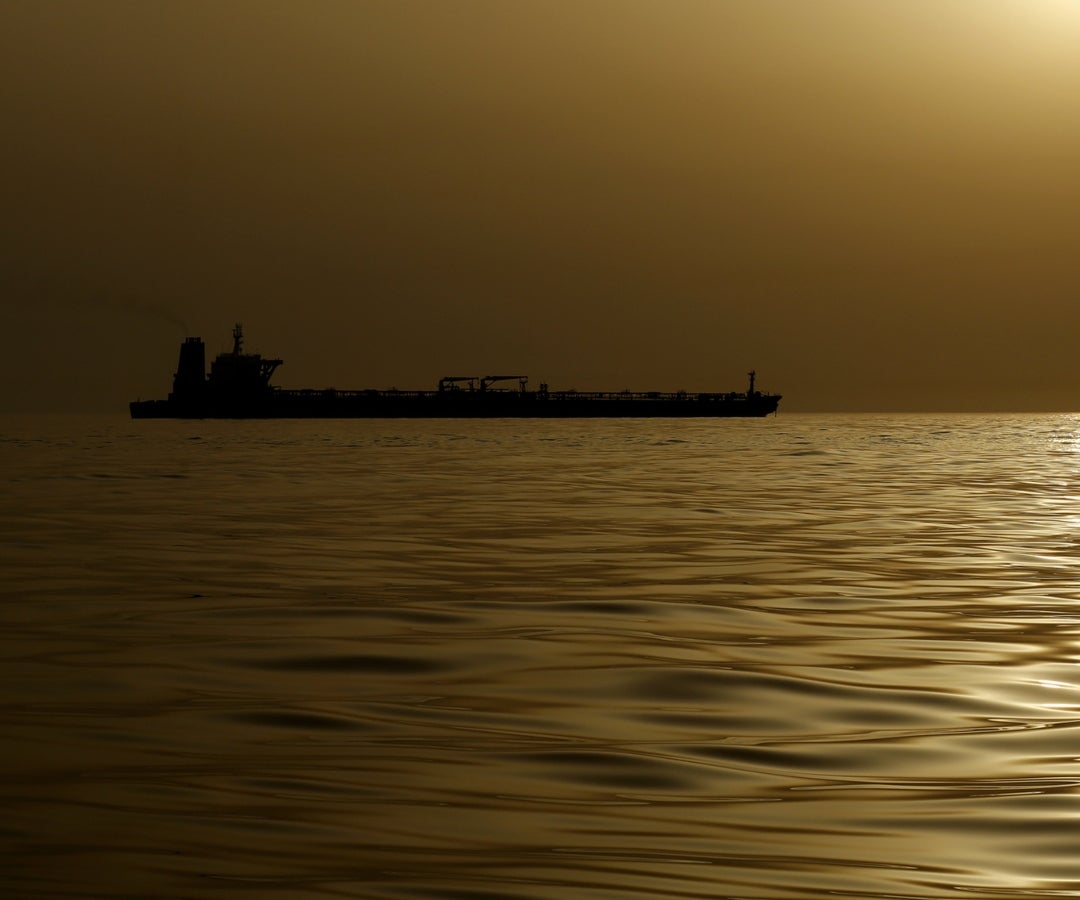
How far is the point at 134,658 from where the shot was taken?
8.34 meters

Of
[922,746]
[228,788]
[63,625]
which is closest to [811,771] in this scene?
[922,746]

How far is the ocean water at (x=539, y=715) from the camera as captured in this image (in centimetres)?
454

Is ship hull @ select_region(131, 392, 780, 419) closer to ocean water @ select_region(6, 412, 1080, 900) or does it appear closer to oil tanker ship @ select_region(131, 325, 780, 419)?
oil tanker ship @ select_region(131, 325, 780, 419)

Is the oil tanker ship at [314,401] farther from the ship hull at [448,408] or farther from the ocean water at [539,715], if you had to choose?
the ocean water at [539,715]

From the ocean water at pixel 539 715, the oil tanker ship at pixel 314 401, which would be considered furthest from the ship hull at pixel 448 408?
the ocean water at pixel 539 715

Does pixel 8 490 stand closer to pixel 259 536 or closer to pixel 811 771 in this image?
pixel 259 536

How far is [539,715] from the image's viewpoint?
6.88 meters

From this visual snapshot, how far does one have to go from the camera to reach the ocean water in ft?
14.9

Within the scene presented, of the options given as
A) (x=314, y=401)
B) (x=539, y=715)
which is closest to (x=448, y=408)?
(x=314, y=401)

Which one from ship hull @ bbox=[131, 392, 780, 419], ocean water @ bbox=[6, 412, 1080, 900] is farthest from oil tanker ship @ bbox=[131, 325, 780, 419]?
ocean water @ bbox=[6, 412, 1080, 900]

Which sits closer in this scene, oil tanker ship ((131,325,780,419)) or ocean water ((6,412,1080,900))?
ocean water ((6,412,1080,900))

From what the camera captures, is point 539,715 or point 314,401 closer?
point 539,715

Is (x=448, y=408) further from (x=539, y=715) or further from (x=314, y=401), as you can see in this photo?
(x=539, y=715)

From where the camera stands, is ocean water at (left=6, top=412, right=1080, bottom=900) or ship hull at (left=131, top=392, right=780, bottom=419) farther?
ship hull at (left=131, top=392, right=780, bottom=419)
